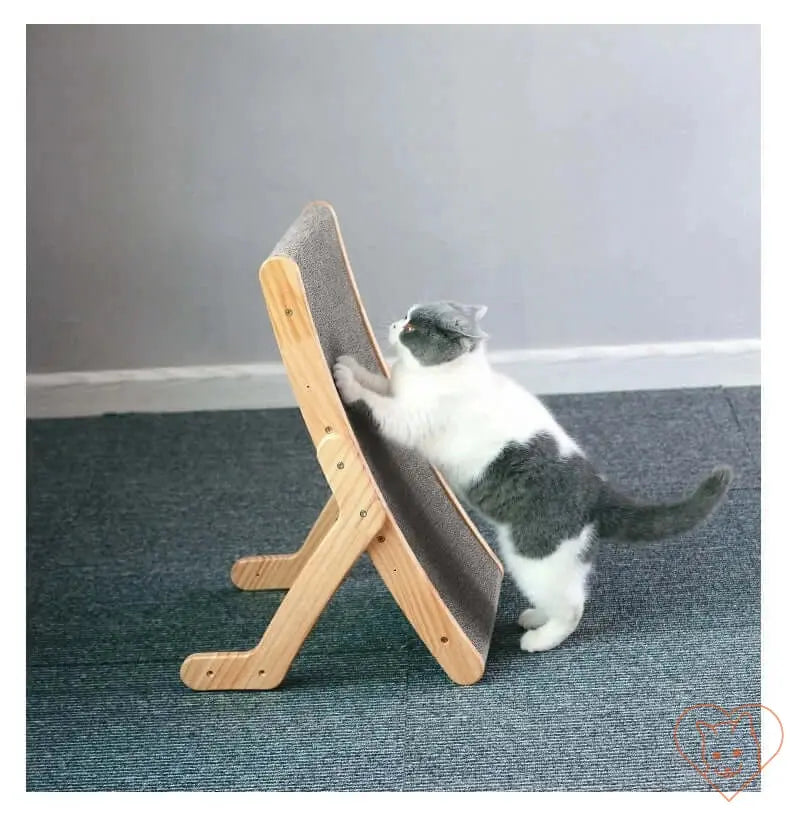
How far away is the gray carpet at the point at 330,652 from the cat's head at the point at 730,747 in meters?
0.04

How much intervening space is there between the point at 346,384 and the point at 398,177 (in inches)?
45.9

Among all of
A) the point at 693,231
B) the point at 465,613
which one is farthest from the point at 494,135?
the point at 465,613

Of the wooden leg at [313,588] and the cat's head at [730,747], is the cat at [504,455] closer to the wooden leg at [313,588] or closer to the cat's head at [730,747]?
the wooden leg at [313,588]

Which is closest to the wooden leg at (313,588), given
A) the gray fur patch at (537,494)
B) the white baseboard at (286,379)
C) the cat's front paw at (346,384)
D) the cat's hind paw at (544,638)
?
the cat's front paw at (346,384)

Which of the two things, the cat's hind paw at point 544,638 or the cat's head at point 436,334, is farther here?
the cat's hind paw at point 544,638

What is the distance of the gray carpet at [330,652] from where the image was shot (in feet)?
4.91

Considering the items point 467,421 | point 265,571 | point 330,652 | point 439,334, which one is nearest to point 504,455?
point 467,421

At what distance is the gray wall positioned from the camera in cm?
246

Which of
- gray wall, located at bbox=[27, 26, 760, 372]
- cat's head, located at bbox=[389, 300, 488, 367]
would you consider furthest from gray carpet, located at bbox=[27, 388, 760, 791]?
cat's head, located at bbox=[389, 300, 488, 367]

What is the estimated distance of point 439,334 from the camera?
5.09 feet

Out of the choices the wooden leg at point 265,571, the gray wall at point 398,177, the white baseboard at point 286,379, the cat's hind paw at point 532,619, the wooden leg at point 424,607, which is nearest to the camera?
the wooden leg at point 424,607

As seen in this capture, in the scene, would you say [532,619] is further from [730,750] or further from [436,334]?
[436,334]
